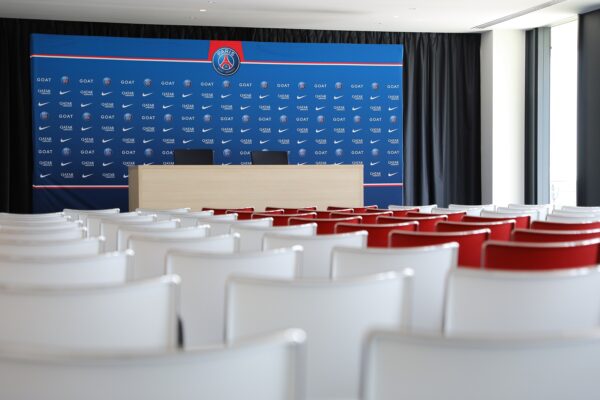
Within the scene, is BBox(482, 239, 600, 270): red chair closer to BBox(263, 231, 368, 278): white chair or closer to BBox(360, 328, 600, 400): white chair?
BBox(263, 231, 368, 278): white chair

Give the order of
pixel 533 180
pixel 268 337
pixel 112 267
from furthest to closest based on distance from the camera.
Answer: pixel 533 180, pixel 112 267, pixel 268 337

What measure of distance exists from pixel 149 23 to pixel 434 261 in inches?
435

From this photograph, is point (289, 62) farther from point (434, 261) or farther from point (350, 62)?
point (434, 261)

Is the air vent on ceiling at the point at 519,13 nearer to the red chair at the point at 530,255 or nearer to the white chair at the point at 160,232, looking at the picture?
the white chair at the point at 160,232

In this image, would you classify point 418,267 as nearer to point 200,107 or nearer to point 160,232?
point 160,232

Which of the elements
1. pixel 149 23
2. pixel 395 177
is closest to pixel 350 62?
pixel 395 177

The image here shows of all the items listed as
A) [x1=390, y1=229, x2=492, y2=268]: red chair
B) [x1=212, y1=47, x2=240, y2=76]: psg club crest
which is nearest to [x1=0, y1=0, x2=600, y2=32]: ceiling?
[x1=212, y1=47, x2=240, y2=76]: psg club crest

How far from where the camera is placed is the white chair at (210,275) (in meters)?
2.59

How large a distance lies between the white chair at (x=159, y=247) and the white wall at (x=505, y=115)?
1121 cm

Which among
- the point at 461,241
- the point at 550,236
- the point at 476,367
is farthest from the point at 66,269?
the point at 550,236

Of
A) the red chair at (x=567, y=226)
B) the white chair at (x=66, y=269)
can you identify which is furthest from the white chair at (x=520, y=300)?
the red chair at (x=567, y=226)

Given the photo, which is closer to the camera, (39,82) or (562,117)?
(39,82)

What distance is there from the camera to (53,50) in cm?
1209

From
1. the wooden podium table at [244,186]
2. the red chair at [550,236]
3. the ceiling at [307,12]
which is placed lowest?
the red chair at [550,236]
